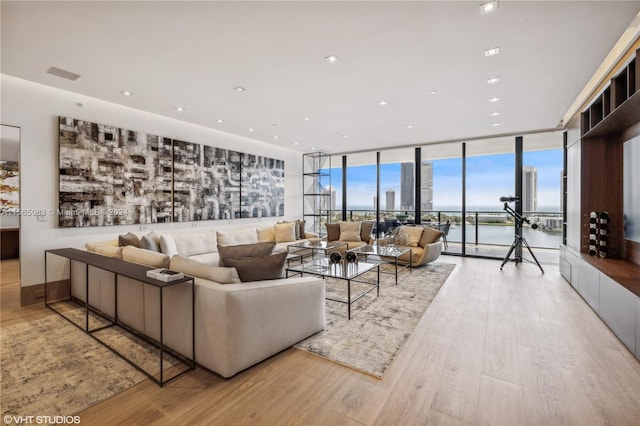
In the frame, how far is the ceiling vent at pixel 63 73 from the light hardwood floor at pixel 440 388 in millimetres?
3508

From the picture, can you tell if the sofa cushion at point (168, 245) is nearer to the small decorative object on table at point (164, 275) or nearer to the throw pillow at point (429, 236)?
the small decorative object on table at point (164, 275)

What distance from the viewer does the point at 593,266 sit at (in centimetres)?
337

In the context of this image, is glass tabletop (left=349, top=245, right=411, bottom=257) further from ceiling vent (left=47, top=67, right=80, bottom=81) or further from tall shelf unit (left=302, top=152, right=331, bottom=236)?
ceiling vent (left=47, top=67, right=80, bottom=81)

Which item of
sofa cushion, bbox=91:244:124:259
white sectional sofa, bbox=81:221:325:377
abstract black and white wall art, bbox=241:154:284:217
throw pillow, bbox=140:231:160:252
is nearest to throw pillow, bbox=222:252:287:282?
white sectional sofa, bbox=81:221:325:377

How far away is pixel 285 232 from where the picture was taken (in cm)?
652

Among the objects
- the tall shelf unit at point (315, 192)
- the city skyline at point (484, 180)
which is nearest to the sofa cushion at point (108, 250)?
the tall shelf unit at point (315, 192)

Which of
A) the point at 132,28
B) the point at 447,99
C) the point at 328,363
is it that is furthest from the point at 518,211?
the point at 132,28

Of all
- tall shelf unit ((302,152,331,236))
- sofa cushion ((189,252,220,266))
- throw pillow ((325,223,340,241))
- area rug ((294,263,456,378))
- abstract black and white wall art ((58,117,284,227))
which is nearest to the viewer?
area rug ((294,263,456,378))

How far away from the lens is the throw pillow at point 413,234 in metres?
6.04

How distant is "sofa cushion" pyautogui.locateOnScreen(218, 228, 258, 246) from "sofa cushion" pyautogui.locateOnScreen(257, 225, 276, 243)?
15cm

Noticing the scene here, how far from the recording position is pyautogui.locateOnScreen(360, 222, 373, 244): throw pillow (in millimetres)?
6641

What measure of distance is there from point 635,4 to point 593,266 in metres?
2.64

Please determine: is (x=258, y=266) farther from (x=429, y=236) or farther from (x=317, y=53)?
(x=429, y=236)

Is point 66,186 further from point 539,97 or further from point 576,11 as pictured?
point 539,97
